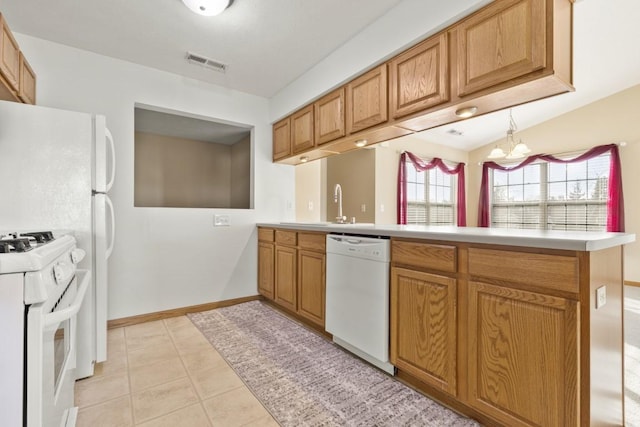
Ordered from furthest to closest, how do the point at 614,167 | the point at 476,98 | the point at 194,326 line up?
1. the point at 614,167
2. the point at 194,326
3. the point at 476,98

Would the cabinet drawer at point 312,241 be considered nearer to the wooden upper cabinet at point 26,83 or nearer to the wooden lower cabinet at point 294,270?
the wooden lower cabinet at point 294,270

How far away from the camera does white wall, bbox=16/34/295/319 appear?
2.63 metres

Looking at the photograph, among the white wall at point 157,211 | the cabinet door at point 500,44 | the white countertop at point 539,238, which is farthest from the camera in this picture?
the white wall at point 157,211

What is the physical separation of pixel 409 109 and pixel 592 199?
17.2 feet

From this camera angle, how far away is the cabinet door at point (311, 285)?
8.22 feet

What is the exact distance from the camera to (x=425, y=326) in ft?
5.51

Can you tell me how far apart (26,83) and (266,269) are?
2.53 metres

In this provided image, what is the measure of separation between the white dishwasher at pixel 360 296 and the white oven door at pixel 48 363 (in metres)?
1.50

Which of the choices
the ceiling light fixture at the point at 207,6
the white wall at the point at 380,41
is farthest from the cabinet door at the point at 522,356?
the ceiling light fixture at the point at 207,6

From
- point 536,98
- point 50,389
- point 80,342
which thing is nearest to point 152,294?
point 80,342

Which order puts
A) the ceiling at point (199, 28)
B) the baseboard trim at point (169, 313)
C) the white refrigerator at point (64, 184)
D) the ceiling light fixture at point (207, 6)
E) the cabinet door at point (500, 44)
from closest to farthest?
1. the cabinet door at point (500, 44)
2. the white refrigerator at point (64, 184)
3. the ceiling light fixture at point (207, 6)
4. the ceiling at point (199, 28)
5. the baseboard trim at point (169, 313)

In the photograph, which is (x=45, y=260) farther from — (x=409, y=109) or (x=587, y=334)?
(x=409, y=109)

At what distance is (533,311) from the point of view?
1.26 meters

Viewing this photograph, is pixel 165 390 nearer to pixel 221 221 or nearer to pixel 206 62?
pixel 221 221
